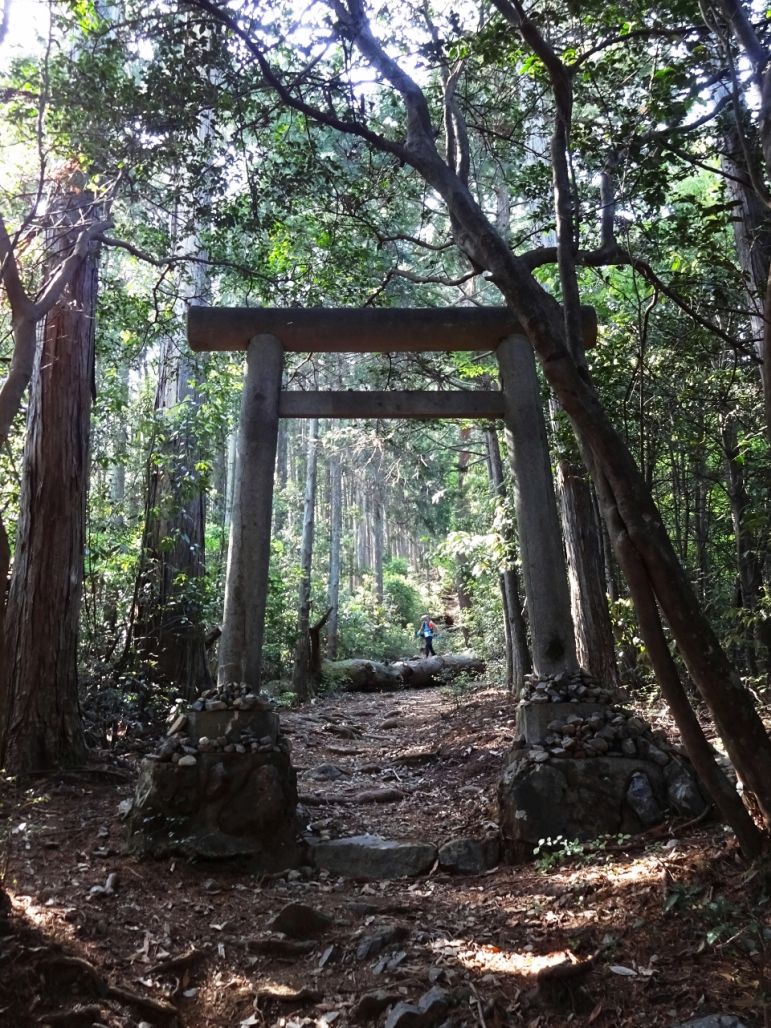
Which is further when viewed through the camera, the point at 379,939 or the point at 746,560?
the point at 746,560

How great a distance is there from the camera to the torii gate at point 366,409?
17.5 ft

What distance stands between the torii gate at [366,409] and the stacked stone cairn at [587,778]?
495 millimetres

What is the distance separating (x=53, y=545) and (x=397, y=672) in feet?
36.4

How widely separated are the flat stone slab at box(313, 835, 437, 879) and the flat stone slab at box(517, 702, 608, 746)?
964mm

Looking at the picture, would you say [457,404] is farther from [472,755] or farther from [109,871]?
[109,871]

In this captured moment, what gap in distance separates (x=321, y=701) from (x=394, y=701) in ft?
4.75

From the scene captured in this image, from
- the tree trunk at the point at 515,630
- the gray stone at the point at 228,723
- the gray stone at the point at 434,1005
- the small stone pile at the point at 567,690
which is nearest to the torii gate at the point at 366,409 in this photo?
the small stone pile at the point at 567,690

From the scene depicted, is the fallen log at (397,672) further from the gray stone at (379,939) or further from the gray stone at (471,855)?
the gray stone at (379,939)

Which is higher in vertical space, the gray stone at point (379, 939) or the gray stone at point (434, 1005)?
the gray stone at point (434, 1005)

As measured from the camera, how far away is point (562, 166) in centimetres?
374

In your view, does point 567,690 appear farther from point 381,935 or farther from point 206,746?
point 206,746

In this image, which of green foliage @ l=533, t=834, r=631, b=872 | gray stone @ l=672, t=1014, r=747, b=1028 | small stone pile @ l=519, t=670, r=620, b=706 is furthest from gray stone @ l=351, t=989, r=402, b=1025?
small stone pile @ l=519, t=670, r=620, b=706

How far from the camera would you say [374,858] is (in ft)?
14.9

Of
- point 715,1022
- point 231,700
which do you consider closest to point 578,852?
point 715,1022
